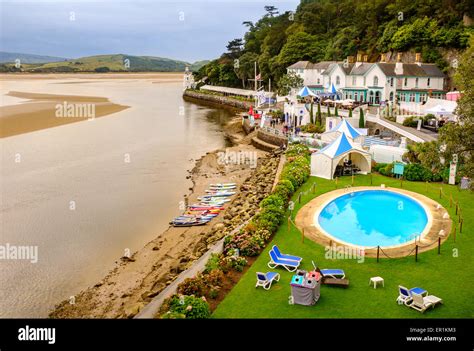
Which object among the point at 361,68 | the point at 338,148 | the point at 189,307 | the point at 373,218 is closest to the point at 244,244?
the point at 189,307

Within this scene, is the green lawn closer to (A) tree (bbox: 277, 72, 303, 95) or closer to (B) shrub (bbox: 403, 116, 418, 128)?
(B) shrub (bbox: 403, 116, 418, 128)

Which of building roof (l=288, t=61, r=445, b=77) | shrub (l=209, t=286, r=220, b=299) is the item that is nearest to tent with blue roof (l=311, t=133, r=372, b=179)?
shrub (l=209, t=286, r=220, b=299)

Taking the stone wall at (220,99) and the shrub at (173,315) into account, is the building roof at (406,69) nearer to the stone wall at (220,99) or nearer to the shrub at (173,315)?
the stone wall at (220,99)

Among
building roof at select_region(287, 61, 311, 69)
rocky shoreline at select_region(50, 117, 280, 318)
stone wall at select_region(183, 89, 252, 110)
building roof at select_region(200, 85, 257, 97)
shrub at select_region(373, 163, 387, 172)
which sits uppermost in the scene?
building roof at select_region(287, 61, 311, 69)

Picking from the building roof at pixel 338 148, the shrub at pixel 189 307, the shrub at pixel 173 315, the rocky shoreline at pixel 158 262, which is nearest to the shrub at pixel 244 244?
the rocky shoreline at pixel 158 262

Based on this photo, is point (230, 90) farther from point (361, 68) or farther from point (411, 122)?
point (411, 122)
